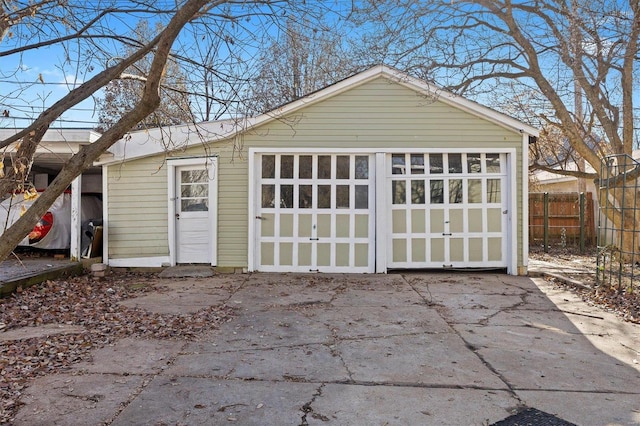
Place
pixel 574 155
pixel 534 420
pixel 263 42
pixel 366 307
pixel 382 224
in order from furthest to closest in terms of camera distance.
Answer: pixel 574 155
pixel 382 224
pixel 366 307
pixel 263 42
pixel 534 420

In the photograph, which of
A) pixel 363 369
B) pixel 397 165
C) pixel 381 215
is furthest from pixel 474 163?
pixel 363 369

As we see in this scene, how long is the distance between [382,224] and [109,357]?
5.93 m

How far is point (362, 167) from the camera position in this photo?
9.35 m

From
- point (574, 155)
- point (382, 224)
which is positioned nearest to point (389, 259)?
point (382, 224)

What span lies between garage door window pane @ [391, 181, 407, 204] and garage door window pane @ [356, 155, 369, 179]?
59 cm

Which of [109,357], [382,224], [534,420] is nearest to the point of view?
[534,420]

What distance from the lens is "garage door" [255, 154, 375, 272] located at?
9.28m

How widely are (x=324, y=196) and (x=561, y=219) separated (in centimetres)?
1063

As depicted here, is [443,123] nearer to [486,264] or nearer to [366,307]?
[486,264]

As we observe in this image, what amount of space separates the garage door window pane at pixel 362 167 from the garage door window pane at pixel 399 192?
23.4 inches

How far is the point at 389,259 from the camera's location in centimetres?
930

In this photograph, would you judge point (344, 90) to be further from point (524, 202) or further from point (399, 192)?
point (524, 202)

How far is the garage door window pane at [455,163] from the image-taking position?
9336 millimetres

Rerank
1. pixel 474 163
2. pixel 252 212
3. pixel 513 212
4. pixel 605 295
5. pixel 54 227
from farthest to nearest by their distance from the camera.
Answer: pixel 54 227 < pixel 474 163 < pixel 252 212 < pixel 513 212 < pixel 605 295
